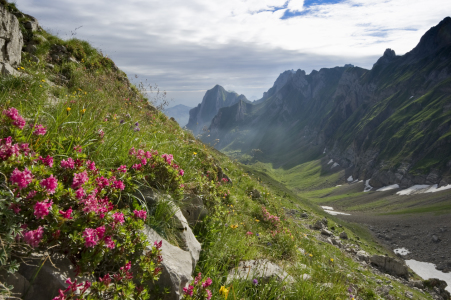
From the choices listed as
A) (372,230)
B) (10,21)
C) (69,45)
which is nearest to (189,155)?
(10,21)

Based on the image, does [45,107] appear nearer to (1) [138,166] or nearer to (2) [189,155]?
(1) [138,166]

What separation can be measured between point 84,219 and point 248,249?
3.57m

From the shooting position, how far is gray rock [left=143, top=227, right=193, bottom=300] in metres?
3.06

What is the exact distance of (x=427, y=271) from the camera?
5669 centimetres

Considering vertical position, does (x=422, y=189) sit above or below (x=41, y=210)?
below

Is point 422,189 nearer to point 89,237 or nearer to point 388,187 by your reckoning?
point 388,187

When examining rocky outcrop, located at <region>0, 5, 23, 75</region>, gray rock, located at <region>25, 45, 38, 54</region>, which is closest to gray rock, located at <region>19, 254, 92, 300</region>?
rocky outcrop, located at <region>0, 5, 23, 75</region>

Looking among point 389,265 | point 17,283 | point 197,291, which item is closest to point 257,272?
point 197,291

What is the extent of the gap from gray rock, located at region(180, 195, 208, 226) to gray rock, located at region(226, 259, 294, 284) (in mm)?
1222

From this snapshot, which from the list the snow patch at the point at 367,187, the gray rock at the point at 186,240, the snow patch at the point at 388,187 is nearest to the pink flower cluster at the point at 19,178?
the gray rock at the point at 186,240

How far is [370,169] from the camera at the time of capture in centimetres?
16638

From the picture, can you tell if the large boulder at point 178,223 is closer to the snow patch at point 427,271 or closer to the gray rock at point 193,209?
the gray rock at point 193,209

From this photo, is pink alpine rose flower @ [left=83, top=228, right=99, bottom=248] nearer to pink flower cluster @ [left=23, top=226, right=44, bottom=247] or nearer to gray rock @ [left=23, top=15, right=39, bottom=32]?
Answer: pink flower cluster @ [left=23, top=226, right=44, bottom=247]

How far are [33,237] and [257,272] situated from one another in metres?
3.60
